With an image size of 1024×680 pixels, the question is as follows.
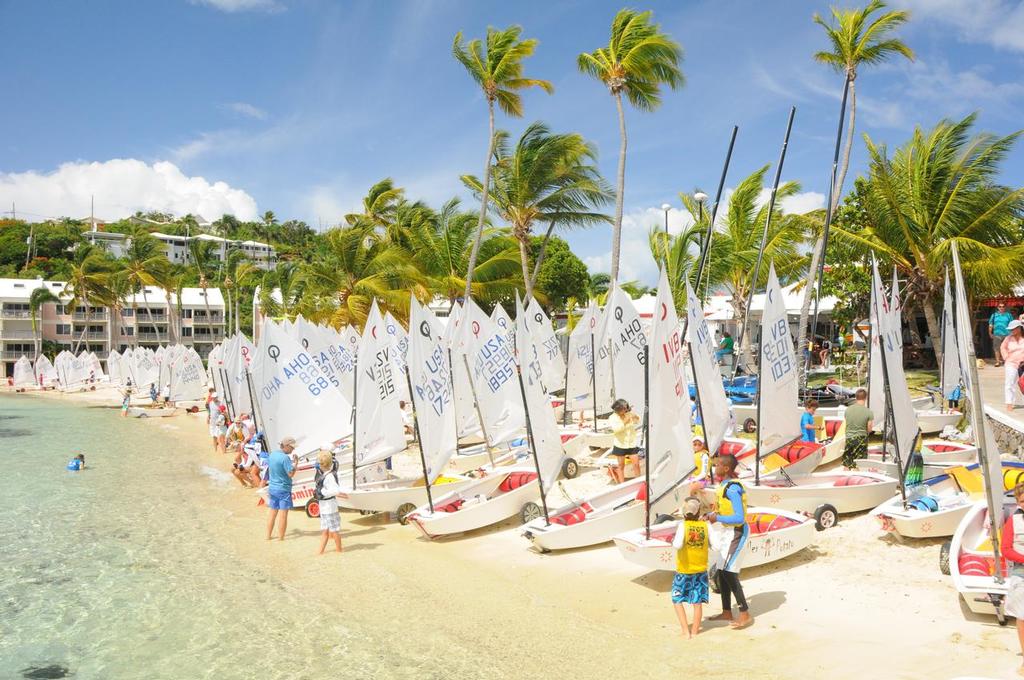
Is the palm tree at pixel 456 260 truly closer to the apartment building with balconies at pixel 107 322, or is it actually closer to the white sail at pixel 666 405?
the white sail at pixel 666 405

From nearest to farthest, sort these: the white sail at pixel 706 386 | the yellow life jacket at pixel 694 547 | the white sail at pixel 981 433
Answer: the white sail at pixel 981 433 < the yellow life jacket at pixel 694 547 < the white sail at pixel 706 386

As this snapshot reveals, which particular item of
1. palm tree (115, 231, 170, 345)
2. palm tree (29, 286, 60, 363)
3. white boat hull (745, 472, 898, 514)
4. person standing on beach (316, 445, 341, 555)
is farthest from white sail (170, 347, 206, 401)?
palm tree (29, 286, 60, 363)

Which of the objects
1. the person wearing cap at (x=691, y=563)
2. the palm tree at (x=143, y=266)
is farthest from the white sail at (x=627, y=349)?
the palm tree at (x=143, y=266)

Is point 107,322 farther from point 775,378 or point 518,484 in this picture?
point 775,378

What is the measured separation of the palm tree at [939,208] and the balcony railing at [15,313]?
227ft

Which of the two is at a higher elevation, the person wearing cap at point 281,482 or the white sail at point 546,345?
the white sail at point 546,345

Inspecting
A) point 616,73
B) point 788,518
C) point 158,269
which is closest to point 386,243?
point 616,73

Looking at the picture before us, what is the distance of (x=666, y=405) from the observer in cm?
990

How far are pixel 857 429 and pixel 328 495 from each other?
893 cm

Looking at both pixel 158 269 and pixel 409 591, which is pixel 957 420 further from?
pixel 158 269

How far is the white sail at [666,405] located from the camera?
9.62 meters

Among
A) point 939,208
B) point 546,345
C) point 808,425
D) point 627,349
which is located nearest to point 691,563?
point 808,425

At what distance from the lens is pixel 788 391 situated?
1230 centimetres

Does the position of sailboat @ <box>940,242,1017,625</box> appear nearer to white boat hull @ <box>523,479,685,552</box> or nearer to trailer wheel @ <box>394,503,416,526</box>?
white boat hull @ <box>523,479,685,552</box>
